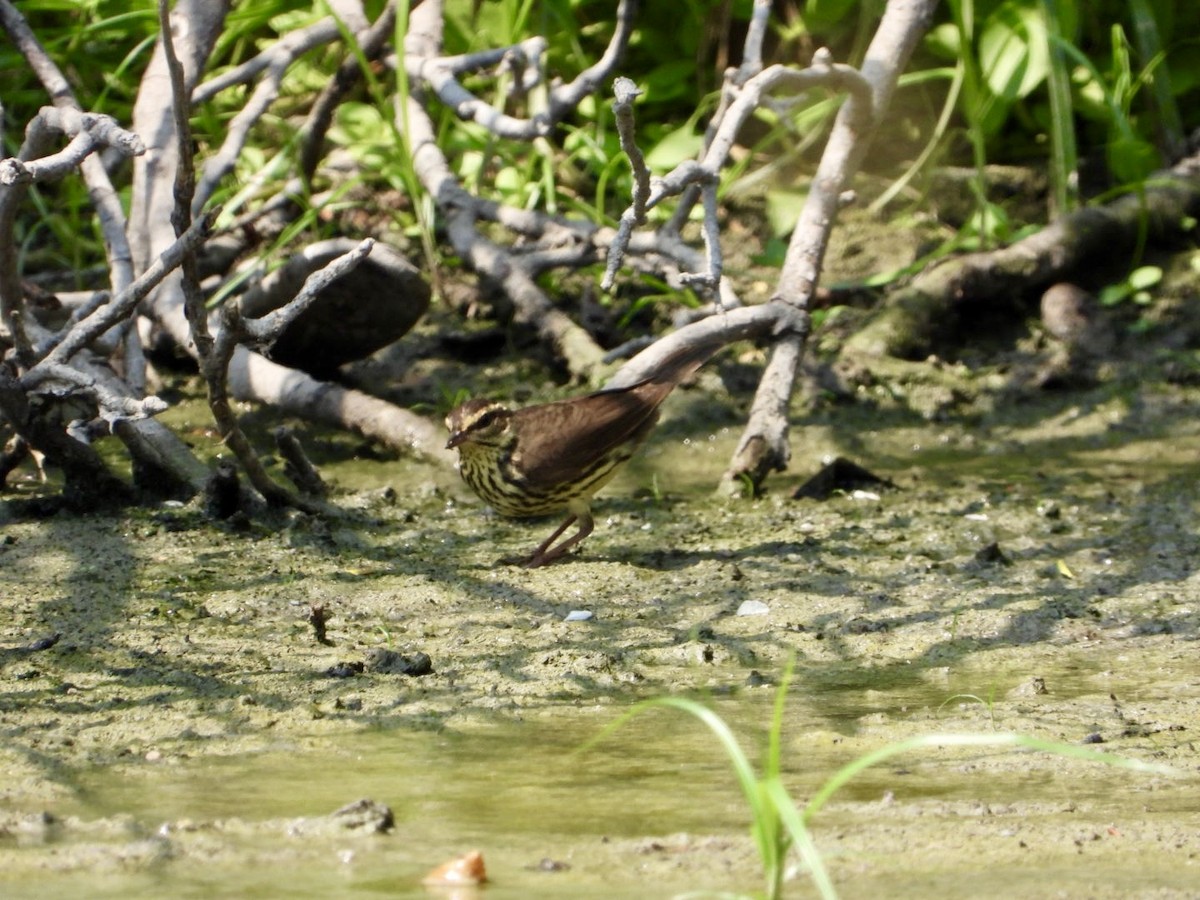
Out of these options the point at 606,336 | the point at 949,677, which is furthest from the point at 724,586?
the point at 606,336

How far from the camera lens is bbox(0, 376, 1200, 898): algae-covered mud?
9.65ft

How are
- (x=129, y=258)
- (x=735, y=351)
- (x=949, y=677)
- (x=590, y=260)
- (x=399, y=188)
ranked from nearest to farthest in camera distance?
1. (x=949, y=677)
2. (x=129, y=258)
3. (x=590, y=260)
4. (x=735, y=351)
5. (x=399, y=188)

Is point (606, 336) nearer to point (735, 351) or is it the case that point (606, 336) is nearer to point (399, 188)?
point (735, 351)

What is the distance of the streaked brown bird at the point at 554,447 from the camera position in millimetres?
5617

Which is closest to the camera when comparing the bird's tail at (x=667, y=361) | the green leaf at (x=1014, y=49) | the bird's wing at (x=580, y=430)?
the bird's wing at (x=580, y=430)

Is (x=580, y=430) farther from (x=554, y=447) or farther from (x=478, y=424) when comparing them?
(x=478, y=424)

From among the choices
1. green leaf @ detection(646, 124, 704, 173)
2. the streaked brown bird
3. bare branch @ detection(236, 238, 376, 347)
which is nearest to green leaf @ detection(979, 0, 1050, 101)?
green leaf @ detection(646, 124, 704, 173)

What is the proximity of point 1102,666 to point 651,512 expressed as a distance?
2054 millimetres

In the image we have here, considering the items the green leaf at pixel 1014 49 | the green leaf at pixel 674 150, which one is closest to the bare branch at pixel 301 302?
the green leaf at pixel 674 150

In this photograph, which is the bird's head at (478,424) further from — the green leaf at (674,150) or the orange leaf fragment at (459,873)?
the orange leaf fragment at (459,873)

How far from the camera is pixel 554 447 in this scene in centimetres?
561

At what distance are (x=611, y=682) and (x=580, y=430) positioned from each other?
163cm

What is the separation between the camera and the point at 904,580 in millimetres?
5141

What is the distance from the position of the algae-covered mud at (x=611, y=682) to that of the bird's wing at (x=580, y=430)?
304mm
